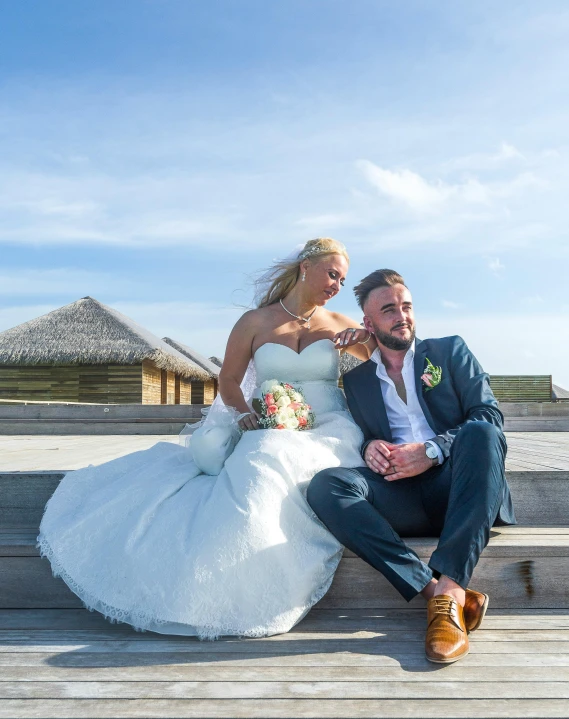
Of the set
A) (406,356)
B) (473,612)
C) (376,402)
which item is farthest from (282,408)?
(473,612)

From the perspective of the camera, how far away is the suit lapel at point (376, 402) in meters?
3.11

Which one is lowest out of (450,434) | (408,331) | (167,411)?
(167,411)

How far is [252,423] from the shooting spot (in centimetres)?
331

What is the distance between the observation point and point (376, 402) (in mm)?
3162

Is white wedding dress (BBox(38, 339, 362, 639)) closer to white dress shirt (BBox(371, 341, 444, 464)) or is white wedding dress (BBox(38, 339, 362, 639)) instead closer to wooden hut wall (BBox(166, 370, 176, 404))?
white dress shirt (BBox(371, 341, 444, 464))

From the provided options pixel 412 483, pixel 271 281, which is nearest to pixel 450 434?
pixel 412 483

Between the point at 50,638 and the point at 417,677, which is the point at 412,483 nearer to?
the point at 417,677

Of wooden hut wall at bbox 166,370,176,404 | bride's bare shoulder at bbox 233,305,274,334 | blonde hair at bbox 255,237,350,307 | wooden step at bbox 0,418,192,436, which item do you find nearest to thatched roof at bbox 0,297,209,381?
wooden hut wall at bbox 166,370,176,404

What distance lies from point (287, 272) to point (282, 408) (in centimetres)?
113

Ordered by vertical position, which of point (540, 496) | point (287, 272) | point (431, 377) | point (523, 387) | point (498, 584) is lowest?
point (523, 387)

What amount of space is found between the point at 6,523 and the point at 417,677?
2223 millimetres

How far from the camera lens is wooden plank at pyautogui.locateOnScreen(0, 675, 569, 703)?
1891 mm

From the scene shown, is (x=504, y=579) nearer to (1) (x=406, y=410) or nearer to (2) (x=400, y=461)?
(2) (x=400, y=461)

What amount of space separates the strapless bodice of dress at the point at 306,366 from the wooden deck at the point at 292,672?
134 cm
